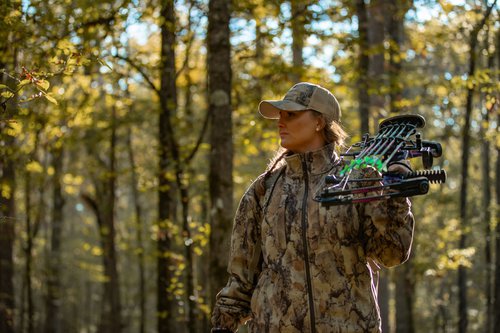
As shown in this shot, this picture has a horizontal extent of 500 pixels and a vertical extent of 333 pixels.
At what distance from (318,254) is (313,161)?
578 millimetres

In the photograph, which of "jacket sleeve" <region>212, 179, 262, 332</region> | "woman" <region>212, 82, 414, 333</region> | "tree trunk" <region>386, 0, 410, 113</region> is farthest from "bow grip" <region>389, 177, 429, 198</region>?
"tree trunk" <region>386, 0, 410, 113</region>

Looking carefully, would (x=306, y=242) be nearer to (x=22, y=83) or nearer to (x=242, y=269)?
(x=242, y=269)

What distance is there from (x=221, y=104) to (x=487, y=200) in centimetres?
1609

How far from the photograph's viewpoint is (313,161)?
14.2 feet

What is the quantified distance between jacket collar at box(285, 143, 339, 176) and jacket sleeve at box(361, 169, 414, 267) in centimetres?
43

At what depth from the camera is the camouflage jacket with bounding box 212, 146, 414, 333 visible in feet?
13.0

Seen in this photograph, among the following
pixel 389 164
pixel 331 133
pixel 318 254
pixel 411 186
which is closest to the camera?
pixel 411 186

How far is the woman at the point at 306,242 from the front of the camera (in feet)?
13.0

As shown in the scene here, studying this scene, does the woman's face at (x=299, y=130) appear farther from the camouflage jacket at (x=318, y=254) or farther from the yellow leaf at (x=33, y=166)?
the yellow leaf at (x=33, y=166)

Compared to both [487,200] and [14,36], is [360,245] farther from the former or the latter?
[487,200]

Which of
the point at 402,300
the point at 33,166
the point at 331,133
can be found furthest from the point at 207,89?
the point at 402,300

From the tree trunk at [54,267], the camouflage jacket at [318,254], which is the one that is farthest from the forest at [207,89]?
the tree trunk at [54,267]

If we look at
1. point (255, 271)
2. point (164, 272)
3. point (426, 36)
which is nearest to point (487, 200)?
point (426, 36)

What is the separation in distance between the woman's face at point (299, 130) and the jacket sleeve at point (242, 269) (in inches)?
14.9
